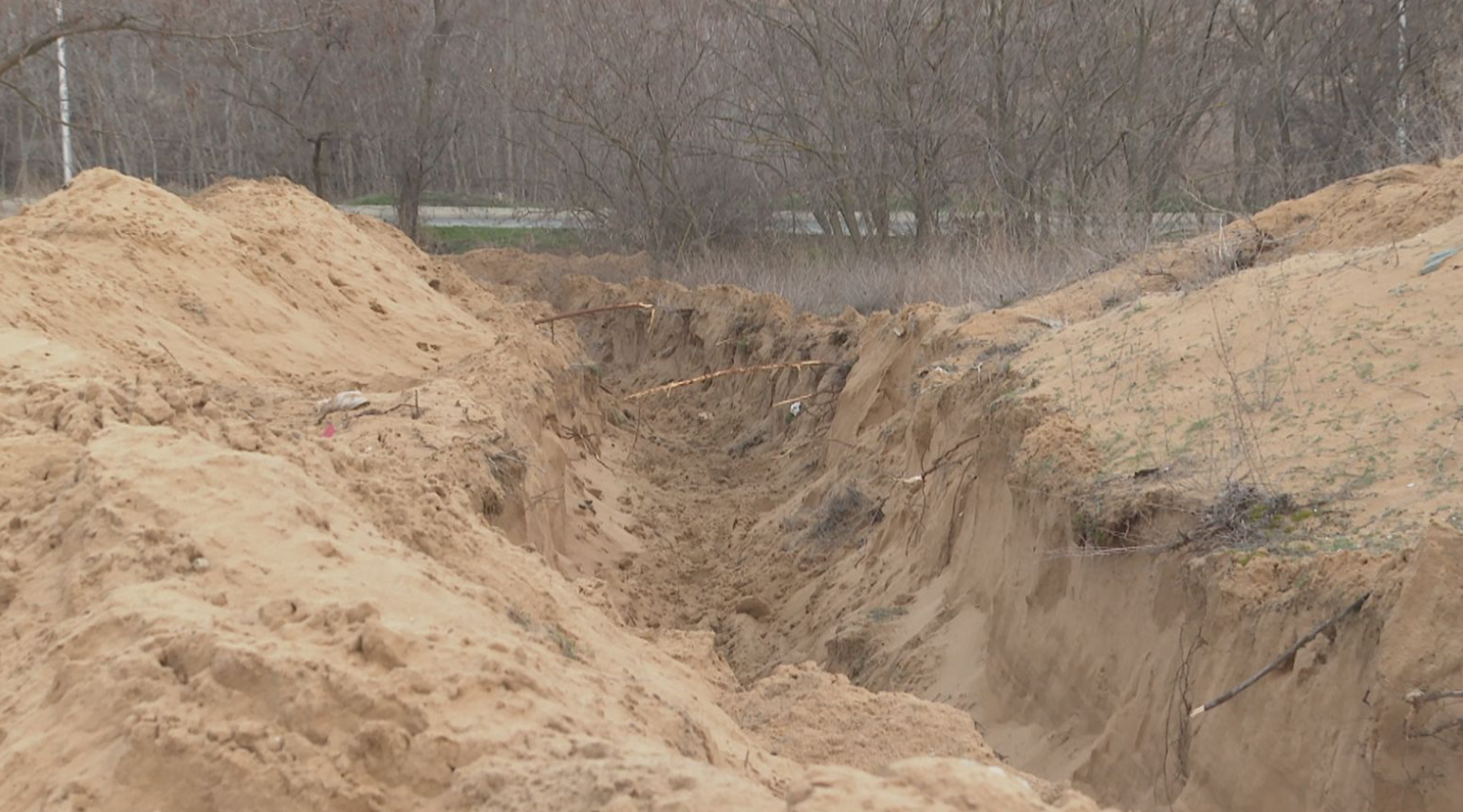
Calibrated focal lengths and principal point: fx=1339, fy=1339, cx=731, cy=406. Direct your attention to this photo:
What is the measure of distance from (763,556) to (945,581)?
9.26 feet

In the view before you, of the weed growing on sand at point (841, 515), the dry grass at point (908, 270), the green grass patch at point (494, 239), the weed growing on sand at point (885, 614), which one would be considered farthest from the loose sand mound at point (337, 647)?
the green grass patch at point (494, 239)

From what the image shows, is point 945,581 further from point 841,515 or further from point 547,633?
point 547,633

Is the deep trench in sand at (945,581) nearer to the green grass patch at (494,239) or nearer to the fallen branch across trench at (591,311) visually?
the fallen branch across trench at (591,311)

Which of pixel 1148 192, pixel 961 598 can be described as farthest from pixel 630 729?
pixel 1148 192

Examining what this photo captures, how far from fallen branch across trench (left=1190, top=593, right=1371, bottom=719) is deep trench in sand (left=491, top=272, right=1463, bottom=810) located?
4 centimetres

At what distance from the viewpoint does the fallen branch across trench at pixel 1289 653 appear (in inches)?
173

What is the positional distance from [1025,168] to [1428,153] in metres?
8.09

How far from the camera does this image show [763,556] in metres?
10.6

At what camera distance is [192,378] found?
7816mm

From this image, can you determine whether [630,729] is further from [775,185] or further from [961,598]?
[775,185]

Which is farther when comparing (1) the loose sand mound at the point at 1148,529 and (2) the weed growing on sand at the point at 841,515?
(2) the weed growing on sand at the point at 841,515

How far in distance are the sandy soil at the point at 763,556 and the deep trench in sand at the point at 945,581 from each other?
0.08 ft

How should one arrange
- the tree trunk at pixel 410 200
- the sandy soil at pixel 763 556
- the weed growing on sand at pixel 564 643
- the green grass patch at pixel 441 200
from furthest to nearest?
the green grass patch at pixel 441 200 → the tree trunk at pixel 410 200 → the weed growing on sand at pixel 564 643 → the sandy soil at pixel 763 556

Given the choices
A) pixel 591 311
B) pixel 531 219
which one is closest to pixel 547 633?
pixel 591 311
